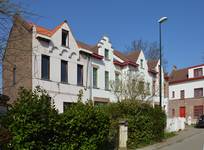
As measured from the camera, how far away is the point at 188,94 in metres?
58.2

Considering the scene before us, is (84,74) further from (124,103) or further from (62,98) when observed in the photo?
(124,103)

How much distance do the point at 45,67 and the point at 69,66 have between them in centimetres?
303

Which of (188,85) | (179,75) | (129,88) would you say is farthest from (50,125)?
(179,75)

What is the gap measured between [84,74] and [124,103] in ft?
37.5

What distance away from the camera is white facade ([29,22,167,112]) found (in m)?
26.8

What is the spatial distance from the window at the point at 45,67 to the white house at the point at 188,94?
107 ft

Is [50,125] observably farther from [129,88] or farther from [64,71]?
[129,88]

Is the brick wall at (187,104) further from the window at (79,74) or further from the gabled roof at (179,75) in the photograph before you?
the window at (79,74)

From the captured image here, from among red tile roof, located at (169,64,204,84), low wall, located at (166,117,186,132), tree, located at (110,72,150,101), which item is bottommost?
low wall, located at (166,117,186,132)

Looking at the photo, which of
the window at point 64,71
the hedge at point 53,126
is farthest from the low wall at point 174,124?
the hedge at point 53,126

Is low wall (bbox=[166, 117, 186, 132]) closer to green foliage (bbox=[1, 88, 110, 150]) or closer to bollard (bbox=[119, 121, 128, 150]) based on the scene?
bollard (bbox=[119, 121, 128, 150])

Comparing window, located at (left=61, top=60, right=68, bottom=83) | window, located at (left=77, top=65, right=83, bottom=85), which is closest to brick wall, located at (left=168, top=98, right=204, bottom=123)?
window, located at (left=77, top=65, right=83, bottom=85)

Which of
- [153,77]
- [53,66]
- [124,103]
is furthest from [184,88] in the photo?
[124,103]

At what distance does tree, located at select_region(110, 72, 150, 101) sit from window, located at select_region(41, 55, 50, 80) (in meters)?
6.74
